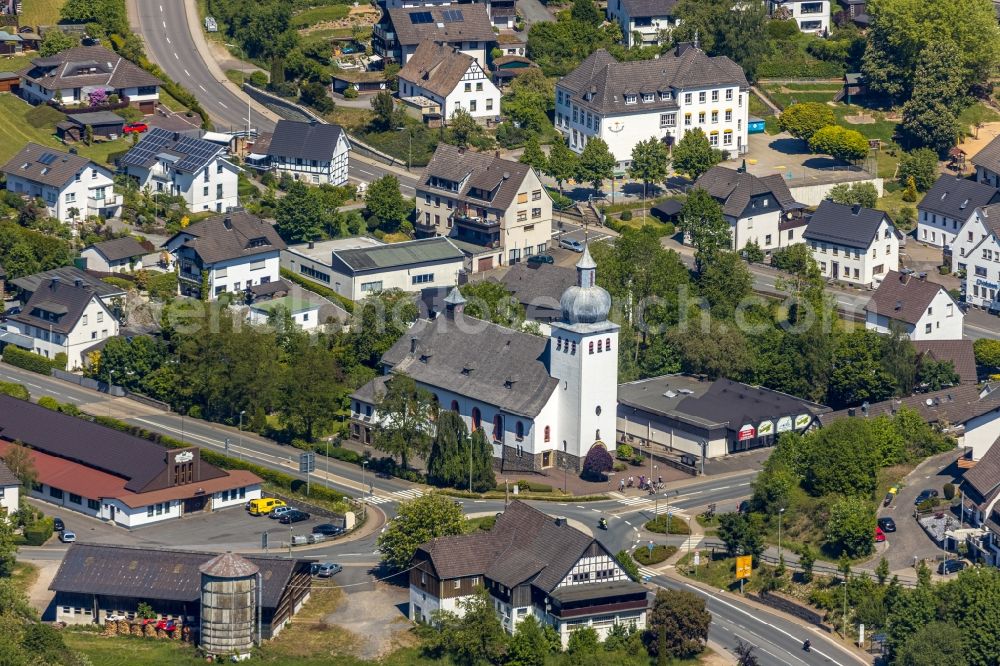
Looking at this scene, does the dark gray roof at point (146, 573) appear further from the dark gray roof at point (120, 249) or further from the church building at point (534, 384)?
the dark gray roof at point (120, 249)

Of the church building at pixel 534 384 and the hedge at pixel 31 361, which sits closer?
the church building at pixel 534 384

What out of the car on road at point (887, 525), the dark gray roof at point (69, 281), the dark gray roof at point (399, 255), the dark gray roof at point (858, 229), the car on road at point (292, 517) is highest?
the dark gray roof at point (69, 281)

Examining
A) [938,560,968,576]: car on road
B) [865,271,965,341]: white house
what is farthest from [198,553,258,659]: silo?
[865,271,965,341]: white house

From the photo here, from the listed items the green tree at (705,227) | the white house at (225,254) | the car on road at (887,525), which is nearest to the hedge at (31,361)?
the white house at (225,254)

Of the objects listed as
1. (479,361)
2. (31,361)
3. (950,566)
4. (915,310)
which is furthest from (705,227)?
(950,566)

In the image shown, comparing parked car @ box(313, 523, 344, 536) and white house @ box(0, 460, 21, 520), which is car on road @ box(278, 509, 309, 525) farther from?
white house @ box(0, 460, 21, 520)

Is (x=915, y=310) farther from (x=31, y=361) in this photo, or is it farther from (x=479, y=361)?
(x=31, y=361)
